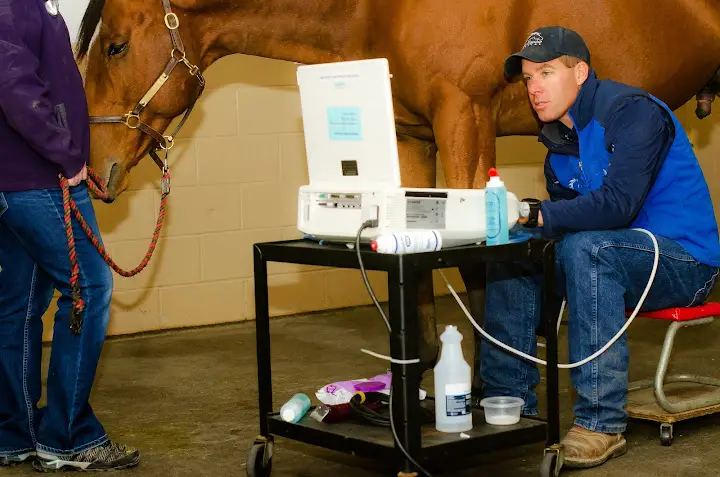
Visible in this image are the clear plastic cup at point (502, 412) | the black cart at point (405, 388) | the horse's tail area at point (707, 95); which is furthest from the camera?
the horse's tail area at point (707, 95)

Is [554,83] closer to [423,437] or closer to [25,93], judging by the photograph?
[423,437]

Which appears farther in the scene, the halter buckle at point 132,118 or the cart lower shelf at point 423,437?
the halter buckle at point 132,118

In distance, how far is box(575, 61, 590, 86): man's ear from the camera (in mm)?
2545

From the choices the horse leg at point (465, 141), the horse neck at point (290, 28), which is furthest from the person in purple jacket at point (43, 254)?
the horse leg at point (465, 141)

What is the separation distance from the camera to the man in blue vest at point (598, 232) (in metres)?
2.39

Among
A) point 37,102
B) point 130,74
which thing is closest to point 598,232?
point 37,102

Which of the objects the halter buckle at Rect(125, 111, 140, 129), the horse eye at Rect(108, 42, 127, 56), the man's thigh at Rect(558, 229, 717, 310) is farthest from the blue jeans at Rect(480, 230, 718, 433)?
the horse eye at Rect(108, 42, 127, 56)

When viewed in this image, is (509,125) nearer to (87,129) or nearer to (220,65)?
(87,129)

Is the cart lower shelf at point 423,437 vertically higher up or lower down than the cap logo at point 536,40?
lower down

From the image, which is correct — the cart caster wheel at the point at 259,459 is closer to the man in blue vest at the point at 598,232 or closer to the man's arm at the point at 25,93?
the man in blue vest at the point at 598,232

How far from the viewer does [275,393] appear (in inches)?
138

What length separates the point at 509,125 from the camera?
314 cm

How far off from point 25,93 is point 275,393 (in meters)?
1.50

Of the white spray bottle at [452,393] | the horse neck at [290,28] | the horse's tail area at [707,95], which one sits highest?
the horse neck at [290,28]
